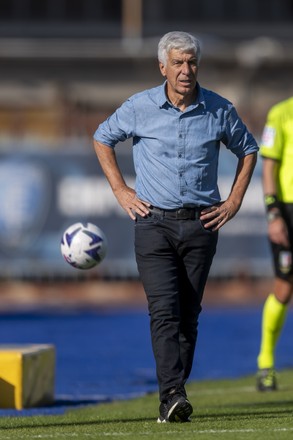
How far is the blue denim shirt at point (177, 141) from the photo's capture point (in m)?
7.33

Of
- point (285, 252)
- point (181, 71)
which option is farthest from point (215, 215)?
point (285, 252)

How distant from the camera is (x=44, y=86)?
30.7 m

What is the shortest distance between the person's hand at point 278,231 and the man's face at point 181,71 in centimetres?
249

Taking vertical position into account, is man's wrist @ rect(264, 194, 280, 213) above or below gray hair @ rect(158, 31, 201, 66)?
below

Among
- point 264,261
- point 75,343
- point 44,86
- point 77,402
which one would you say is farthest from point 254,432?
point 44,86

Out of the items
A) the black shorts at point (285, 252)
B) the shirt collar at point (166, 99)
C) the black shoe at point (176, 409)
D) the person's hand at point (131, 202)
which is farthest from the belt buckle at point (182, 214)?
the black shorts at point (285, 252)

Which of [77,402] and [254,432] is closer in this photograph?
[254,432]

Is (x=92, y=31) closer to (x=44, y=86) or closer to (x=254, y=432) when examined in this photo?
(x=44, y=86)

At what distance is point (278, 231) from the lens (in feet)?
31.5

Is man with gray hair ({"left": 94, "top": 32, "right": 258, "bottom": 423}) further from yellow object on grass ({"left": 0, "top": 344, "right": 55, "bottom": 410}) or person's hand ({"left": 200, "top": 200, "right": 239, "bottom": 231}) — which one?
yellow object on grass ({"left": 0, "top": 344, "right": 55, "bottom": 410})

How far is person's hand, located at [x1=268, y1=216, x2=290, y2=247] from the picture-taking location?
9602 mm

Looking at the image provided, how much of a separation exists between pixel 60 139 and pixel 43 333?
19.6 feet

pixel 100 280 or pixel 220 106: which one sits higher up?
pixel 220 106

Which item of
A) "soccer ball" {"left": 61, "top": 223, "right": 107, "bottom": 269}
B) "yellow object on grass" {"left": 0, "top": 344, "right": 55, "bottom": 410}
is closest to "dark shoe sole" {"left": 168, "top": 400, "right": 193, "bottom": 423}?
"soccer ball" {"left": 61, "top": 223, "right": 107, "bottom": 269}
